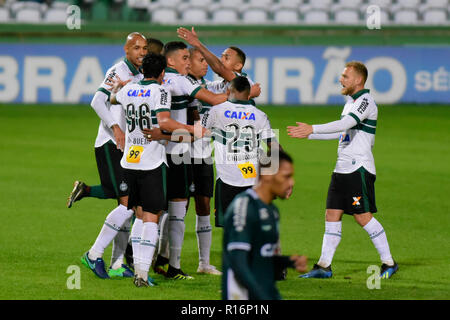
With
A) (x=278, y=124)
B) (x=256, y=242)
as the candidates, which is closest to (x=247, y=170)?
(x=256, y=242)

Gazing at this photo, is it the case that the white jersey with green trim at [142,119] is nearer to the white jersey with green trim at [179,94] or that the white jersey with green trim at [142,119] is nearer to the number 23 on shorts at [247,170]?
the white jersey with green trim at [179,94]

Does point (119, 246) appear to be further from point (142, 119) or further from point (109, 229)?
point (142, 119)

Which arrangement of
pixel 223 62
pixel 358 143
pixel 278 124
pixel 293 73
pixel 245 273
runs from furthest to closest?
pixel 293 73 → pixel 278 124 → pixel 223 62 → pixel 358 143 → pixel 245 273

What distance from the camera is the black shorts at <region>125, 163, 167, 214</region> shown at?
27.0 feet

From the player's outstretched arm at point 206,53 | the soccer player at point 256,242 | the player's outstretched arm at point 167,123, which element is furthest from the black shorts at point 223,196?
the soccer player at point 256,242

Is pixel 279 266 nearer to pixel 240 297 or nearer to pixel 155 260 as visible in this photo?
pixel 240 297

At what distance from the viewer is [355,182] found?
9.05 metres

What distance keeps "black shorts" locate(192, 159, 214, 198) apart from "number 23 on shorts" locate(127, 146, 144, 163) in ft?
3.64

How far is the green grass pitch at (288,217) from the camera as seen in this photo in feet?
27.5

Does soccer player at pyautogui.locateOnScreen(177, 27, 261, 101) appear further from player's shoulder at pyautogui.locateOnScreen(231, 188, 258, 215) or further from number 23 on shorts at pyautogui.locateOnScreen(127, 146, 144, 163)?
player's shoulder at pyautogui.locateOnScreen(231, 188, 258, 215)

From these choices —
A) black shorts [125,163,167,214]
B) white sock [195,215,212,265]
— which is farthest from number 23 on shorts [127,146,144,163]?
white sock [195,215,212,265]

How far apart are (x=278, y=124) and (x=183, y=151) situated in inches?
498

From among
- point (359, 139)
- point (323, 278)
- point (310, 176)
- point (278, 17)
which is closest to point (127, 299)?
point (323, 278)
